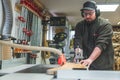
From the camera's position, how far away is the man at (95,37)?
2.54m

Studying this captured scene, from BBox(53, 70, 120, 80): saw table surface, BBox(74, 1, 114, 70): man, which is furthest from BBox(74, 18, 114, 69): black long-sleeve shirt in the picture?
BBox(53, 70, 120, 80): saw table surface

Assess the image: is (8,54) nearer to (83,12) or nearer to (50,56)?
(83,12)

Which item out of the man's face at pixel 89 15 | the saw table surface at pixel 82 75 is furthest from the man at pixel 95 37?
the saw table surface at pixel 82 75

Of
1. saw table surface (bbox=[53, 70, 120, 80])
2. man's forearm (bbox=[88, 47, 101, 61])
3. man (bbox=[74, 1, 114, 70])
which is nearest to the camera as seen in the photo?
saw table surface (bbox=[53, 70, 120, 80])

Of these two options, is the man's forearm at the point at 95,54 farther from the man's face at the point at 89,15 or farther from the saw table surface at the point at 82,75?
the saw table surface at the point at 82,75

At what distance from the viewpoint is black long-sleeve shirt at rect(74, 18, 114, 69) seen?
2568 mm

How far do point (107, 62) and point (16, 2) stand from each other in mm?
Result: 2429

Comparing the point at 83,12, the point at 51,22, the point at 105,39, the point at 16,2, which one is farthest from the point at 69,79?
the point at 51,22

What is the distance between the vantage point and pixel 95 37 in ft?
8.99

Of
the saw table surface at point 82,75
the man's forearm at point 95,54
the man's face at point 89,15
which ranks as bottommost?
the saw table surface at point 82,75

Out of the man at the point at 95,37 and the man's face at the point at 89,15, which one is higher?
the man's face at the point at 89,15

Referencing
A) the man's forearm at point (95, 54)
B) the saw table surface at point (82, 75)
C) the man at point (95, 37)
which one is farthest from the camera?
the man at point (95, 37)

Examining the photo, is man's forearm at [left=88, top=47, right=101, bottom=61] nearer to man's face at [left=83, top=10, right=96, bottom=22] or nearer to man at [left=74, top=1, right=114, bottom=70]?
man at [left=74, top=1, right=114, bottom=70]

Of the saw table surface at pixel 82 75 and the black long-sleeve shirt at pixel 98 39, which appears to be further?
the black long-sleeve shirt at pixel 98 39
